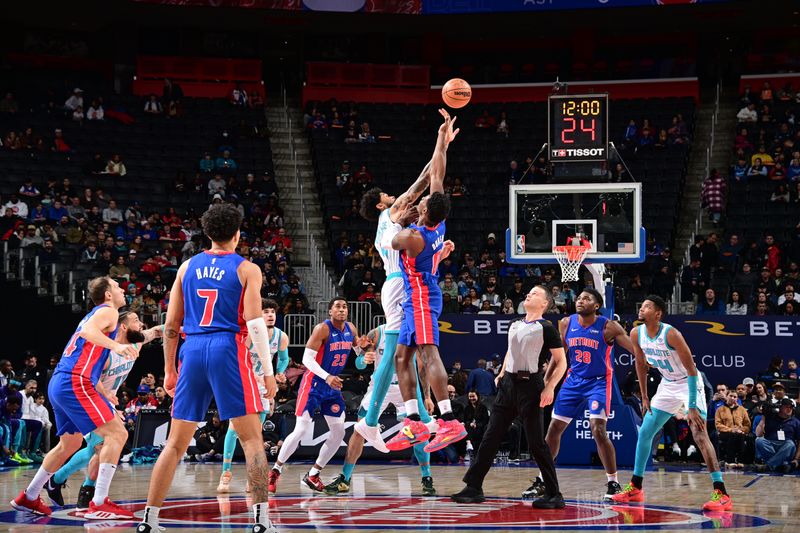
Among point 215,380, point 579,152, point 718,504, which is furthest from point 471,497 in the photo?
point 579,152

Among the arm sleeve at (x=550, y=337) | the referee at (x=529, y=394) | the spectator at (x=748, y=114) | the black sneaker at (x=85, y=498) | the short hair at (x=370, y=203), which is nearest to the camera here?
the black sneaker at (x=85, y=498)

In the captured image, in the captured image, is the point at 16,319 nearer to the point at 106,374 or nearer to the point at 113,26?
the point at 106,374

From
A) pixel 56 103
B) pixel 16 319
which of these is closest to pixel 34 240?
pixel 16 319

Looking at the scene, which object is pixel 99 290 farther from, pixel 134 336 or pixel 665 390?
pixel 665 390

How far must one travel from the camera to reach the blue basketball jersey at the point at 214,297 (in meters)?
7.41

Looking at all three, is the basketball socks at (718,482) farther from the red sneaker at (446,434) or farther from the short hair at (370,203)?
the short hair at (370,203)

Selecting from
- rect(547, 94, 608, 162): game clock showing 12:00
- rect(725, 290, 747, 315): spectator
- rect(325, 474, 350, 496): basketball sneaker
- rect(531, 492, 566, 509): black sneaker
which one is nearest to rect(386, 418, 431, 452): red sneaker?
rect(531, 492, 566, 509): black sneaker

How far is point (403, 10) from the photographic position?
29359mm

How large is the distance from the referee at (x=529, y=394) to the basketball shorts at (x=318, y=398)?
8.40ft

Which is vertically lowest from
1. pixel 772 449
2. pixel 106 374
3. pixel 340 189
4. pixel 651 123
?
pixel 772 449

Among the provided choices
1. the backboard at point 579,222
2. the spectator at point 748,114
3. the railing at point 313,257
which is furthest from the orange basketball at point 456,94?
the spectator at point 748,114

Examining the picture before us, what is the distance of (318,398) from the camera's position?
12344 mm

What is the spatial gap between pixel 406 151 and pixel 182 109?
20.9 ft

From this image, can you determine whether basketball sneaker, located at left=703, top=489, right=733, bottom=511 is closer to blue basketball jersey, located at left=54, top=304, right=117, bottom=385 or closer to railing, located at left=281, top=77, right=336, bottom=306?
blue basketball jersey, located at left=54, top=304, right=117, bottom=385
